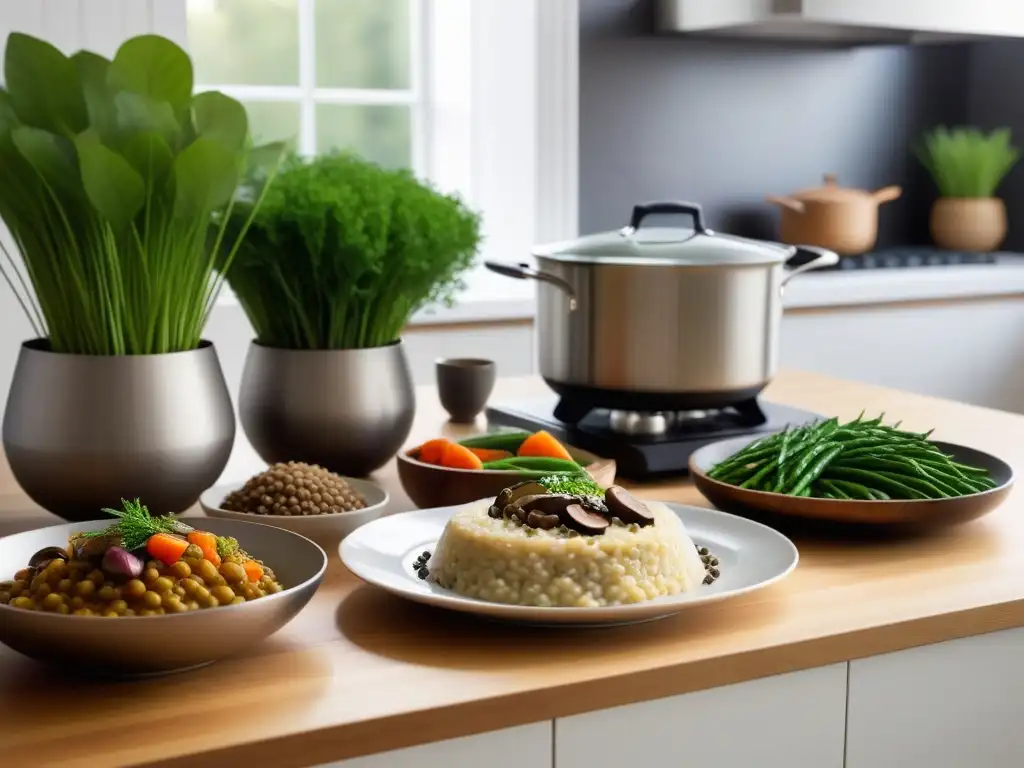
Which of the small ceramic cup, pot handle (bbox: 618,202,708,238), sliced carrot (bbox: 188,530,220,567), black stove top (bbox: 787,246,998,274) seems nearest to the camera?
sliced carrot (bbox: 188,530,220,567)

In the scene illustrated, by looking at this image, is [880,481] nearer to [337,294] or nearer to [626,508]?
[626,508]

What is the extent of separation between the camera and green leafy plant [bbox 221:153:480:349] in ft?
4.61

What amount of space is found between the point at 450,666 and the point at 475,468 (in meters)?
0.43

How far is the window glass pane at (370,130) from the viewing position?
366cm

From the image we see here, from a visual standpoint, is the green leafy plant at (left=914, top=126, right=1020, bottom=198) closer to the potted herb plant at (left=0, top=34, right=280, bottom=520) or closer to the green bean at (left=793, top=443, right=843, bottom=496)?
the green bean at (left=793, top=443, right=843, bottom=496)

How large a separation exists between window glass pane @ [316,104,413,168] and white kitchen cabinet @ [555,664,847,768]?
281 cm

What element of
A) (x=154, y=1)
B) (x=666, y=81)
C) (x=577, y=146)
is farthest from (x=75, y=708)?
(x=666, y=81)

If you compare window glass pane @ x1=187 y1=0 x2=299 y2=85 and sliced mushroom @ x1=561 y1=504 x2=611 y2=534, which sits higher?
window glass pane @ x1=187 y1=0 x2=299 y2=85

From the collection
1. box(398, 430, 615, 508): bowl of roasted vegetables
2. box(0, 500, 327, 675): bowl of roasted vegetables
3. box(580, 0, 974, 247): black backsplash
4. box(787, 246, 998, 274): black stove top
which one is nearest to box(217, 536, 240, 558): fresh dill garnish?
box(0, 500, 327, 675): bowl of roasted vegetables

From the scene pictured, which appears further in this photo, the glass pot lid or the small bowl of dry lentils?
the glass pot lid

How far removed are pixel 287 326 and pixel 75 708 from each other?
0.68 meters

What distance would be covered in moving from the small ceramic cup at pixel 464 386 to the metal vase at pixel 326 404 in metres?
0.35

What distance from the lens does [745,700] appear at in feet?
3.33

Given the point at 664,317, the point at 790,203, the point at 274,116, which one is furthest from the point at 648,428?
the point at 790,203
